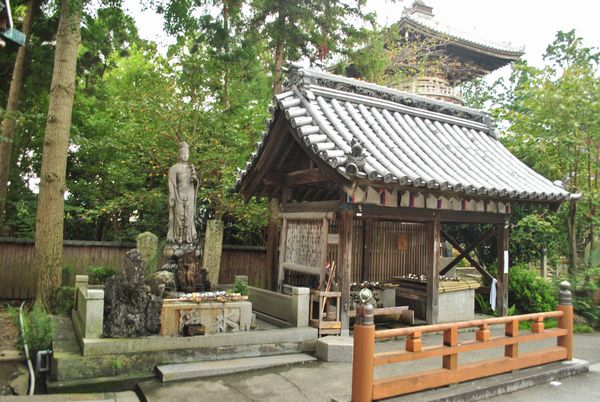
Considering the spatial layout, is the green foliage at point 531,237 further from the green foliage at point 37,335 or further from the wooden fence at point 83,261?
the green foliage at point 37,335

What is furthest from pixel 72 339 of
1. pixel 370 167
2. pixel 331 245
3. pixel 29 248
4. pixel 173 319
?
pixel 29 248

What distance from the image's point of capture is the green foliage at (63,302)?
10.4 meters

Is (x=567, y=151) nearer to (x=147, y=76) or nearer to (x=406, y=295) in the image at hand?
(x=406, y=295)

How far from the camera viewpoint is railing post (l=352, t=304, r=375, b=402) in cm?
542

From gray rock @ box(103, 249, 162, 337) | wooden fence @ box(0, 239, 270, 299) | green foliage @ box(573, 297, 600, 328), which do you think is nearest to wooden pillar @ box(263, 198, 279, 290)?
wooden fence @ box(0, 239, 270, 299)

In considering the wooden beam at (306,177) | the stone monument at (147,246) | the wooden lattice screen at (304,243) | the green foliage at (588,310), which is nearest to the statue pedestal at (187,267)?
the wooden lattice screen at (304,243)

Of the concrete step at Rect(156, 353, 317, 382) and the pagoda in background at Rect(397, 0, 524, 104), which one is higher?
the pagoda in background at Rect(397, 0, 524, 104)

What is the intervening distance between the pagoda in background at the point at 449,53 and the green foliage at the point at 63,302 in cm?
1779

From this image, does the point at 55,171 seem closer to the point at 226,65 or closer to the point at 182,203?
the point at 182,203

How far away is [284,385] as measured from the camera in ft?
22.2

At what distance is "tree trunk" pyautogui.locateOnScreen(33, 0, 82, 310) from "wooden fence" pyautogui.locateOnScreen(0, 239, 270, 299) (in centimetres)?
384

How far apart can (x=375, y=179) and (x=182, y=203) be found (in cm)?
458

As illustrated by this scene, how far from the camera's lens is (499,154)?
12.4m

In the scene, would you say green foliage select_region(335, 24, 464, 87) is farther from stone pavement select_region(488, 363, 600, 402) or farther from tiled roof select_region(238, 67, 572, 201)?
stone pavement select_region(488, 363, 600, 402)
